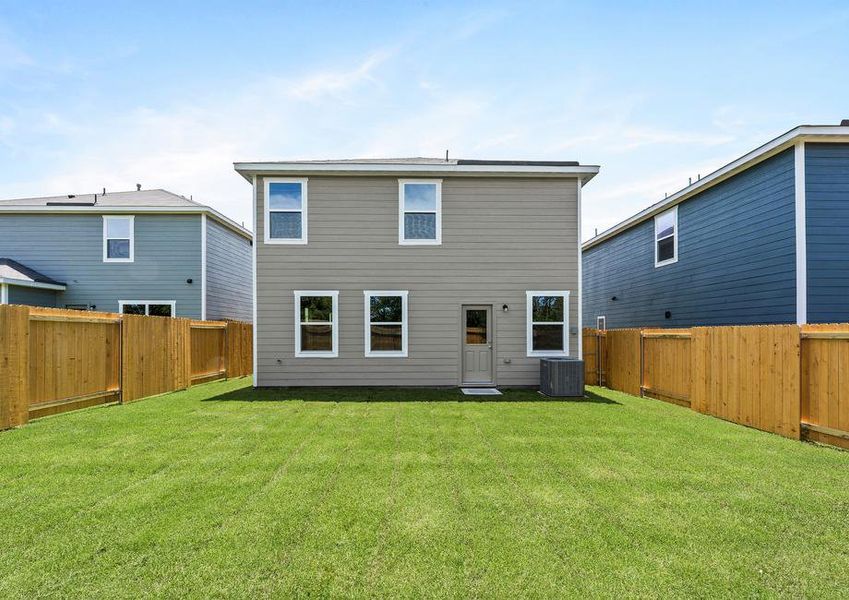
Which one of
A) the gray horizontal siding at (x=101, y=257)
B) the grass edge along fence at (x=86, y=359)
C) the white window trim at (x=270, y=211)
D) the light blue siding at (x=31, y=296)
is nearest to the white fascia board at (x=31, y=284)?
the light blue siding at (x=31, y=296)

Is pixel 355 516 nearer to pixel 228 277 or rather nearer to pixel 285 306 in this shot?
pixel 285 306

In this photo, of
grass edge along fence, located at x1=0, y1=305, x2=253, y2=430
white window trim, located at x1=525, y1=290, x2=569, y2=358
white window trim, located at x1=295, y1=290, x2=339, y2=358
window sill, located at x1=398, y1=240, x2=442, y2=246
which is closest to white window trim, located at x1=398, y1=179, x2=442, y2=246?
window sill, located at x1=398, y1=240, x2=442, y2=246

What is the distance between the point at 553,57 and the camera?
30.5ft

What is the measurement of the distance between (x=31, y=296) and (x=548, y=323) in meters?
15.6

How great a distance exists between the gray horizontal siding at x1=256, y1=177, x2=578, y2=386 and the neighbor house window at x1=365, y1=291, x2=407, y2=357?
19cm

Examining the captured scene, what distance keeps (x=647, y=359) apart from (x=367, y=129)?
894 cm

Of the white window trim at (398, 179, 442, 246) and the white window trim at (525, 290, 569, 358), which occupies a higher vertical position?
the white window trim at (398, 179, 442, 246)

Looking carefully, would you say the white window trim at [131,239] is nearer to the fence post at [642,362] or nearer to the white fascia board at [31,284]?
the white fascia board at [31,284]

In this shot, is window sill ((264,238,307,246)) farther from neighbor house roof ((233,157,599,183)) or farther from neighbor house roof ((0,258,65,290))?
neighbor house roof ((0,258,65,290))

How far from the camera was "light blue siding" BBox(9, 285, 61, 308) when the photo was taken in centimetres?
1298

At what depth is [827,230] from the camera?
899cm

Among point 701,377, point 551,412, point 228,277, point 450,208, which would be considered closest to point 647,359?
point 701,377

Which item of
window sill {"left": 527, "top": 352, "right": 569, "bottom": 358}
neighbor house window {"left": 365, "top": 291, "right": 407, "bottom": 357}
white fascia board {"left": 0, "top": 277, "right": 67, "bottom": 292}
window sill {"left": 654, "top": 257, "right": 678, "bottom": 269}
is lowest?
window sill {"left": 527, "top": 352, "right": 569, "bottom": 358}

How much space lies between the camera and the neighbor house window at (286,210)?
11.2 meters
